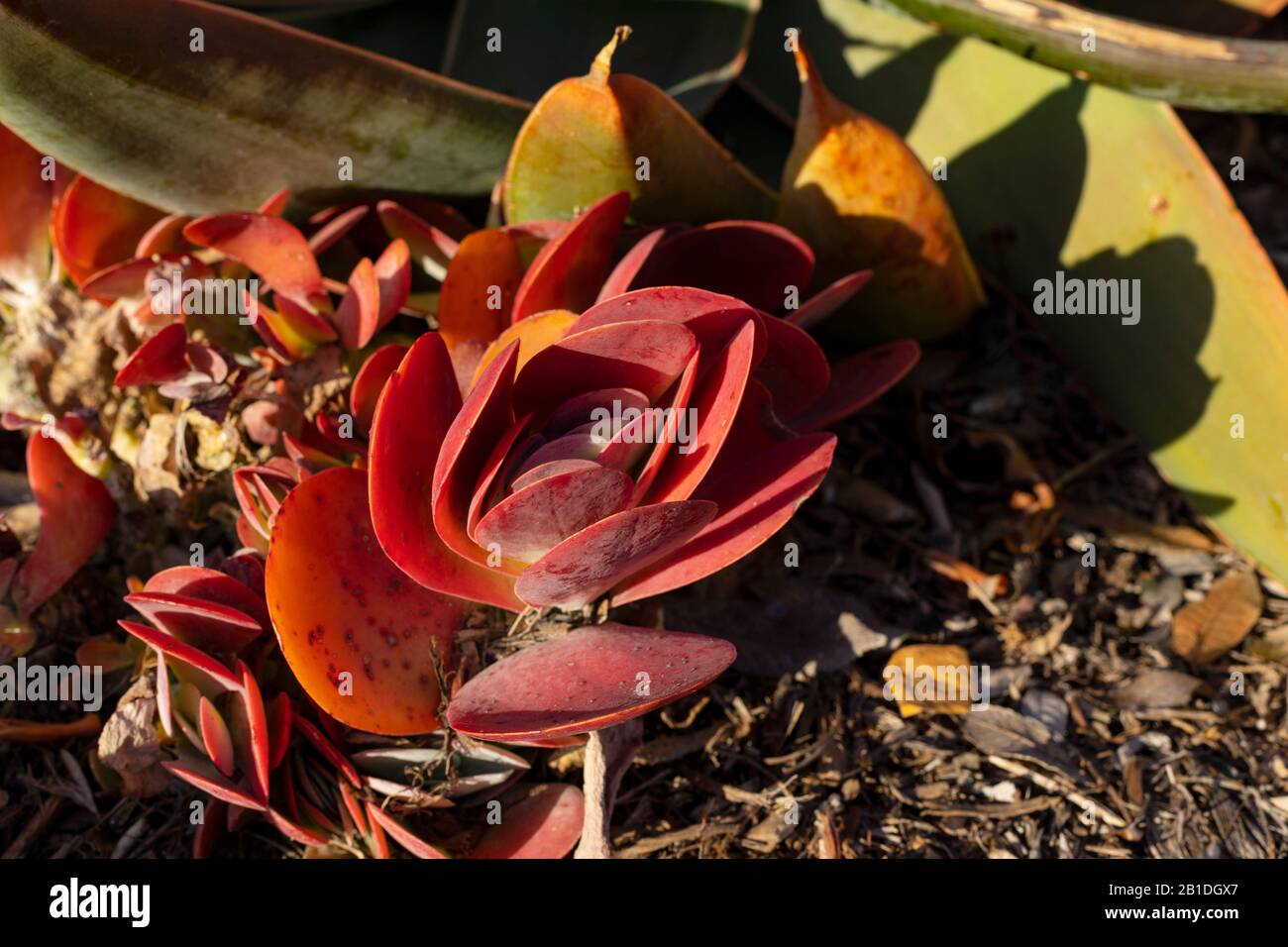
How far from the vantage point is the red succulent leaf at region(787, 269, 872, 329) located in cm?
121

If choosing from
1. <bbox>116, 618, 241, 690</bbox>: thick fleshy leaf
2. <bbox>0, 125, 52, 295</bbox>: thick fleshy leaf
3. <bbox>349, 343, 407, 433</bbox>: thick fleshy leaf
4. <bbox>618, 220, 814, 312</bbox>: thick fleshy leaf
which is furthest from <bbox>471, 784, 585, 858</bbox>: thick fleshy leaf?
<bbox>0, 125, 52, 295</bbox>: thick fleshy leaf

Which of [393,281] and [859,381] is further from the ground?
[393,281]

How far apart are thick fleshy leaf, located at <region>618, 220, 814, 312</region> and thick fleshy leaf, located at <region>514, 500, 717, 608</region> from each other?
1.07 feet

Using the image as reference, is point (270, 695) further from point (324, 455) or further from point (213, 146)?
point (213, 146)

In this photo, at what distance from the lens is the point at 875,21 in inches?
62.5

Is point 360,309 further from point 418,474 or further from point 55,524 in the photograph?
point 55,524

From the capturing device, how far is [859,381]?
1.26 meters

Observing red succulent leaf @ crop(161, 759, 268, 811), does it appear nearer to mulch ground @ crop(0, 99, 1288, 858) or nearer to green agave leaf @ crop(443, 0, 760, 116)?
mulch ground @ crop(0, 99, 1288, 858)

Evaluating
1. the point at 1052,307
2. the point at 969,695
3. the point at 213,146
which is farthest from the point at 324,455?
the point at 1052,307

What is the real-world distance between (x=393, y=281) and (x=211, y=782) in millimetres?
537

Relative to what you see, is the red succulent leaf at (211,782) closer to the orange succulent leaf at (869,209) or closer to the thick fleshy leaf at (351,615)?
the thick fleshy leaf at (351,615)

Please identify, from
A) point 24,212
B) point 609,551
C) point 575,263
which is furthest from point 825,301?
point 24,212

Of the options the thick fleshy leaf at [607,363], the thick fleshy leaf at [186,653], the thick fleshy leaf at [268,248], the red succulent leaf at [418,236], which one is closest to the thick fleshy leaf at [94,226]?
the thick fleshy leaf at [268,248]
